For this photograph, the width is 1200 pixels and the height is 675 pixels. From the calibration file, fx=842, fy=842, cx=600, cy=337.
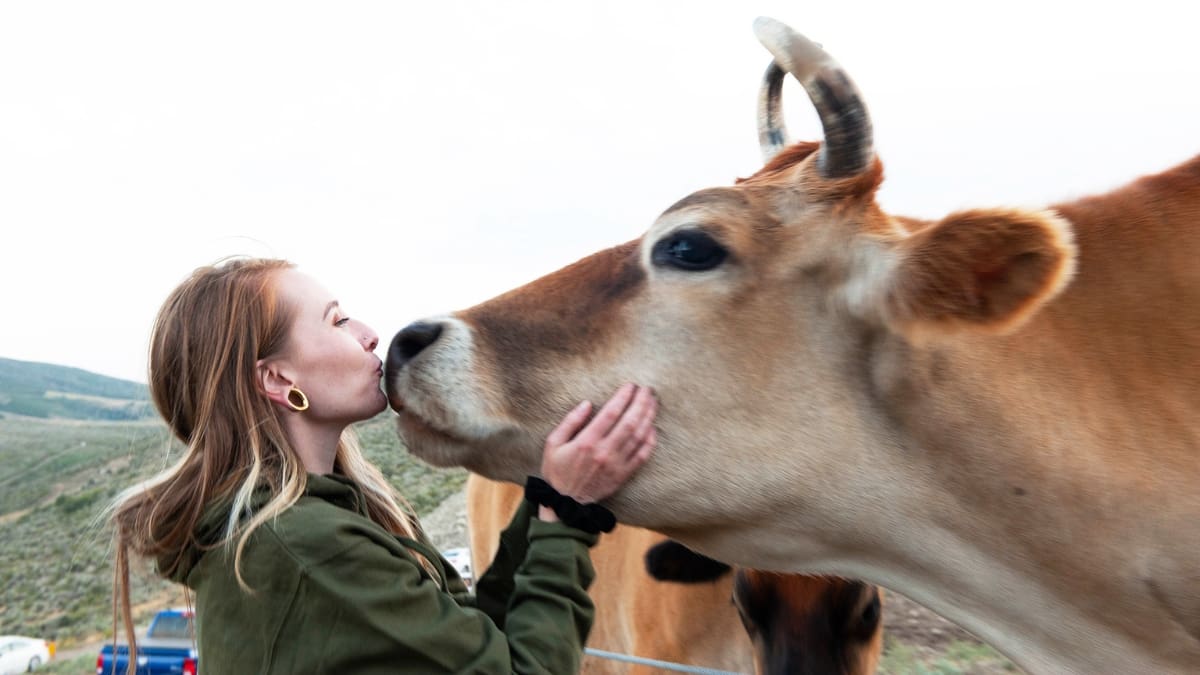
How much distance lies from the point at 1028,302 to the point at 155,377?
7.89 feet

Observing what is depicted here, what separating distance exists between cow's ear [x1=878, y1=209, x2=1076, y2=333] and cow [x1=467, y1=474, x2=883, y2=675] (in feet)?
4.82

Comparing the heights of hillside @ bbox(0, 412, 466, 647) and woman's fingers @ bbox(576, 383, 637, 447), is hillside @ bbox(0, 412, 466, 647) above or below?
below

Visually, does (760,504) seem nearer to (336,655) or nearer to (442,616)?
(442,616)

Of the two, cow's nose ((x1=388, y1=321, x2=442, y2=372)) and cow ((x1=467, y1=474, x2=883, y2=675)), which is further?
cow ((x1=467, y1=474, x2=883, y2=675))

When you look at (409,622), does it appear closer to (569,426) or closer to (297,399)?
(569,426)

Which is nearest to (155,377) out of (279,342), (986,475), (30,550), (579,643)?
(279,342)

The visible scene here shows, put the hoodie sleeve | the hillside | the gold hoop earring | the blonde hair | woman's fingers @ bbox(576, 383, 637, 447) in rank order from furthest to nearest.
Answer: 1. the hillside
2. the gold hoop earring
3. woman's fingers @ bbox(576, 383, 637, 447)
4. the blonde hair
5. the hoodie sleeve

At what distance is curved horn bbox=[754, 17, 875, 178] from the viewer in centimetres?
227

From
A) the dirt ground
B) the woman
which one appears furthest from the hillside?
the dirt ground

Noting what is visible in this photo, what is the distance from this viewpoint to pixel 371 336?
2.64m

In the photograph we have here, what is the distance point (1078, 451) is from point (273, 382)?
215cm

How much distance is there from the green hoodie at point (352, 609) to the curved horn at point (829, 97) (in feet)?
4.23

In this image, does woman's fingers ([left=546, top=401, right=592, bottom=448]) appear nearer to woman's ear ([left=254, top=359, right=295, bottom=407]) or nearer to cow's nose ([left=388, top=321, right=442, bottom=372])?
cow's nose ([left=388, top=321, right=442, bottom=372])

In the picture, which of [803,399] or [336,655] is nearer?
[336,655]
